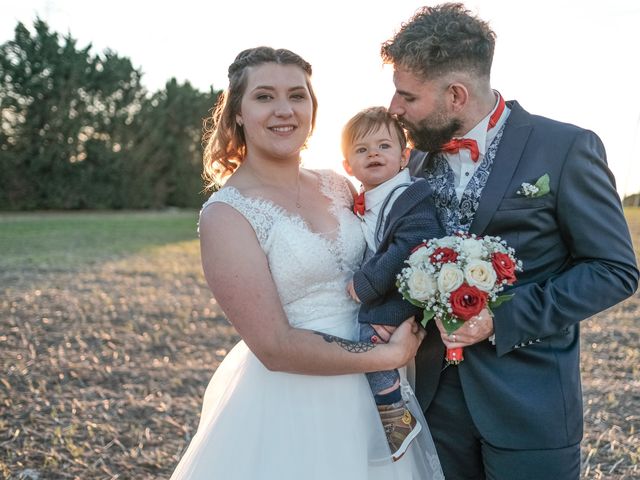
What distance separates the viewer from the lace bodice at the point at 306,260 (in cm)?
300

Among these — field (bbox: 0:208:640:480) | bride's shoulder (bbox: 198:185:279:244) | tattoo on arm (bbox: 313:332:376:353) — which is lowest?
field (bbox: 0:208:640:480)

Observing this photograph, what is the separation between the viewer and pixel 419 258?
2.73 meters

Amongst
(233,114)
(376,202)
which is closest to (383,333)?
(376,202)

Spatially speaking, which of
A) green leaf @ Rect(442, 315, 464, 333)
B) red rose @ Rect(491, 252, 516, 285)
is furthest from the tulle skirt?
red rose @ Rect(491, 252, 516, 285)

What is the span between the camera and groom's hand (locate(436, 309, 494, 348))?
9.00 ft

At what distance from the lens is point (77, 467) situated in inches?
193

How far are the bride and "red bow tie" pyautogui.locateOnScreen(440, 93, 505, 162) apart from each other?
2.01 feet

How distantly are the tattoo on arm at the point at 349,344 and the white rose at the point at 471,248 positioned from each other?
61 centimetres

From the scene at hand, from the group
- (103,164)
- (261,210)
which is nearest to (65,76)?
(103,164)

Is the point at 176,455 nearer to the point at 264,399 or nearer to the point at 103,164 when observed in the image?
the point at 264,399

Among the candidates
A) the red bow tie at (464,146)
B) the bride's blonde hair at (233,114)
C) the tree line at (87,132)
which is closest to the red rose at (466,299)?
the red bow tie at (464,146)

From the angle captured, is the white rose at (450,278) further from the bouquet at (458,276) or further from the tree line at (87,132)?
the tree line at (87,132)

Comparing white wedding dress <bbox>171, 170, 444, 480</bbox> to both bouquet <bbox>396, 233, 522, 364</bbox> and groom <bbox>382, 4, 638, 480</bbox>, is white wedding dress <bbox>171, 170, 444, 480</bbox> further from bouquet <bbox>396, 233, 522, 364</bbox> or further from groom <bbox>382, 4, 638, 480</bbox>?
bouquet <bbox>396, 233, 522, 364</bbox>

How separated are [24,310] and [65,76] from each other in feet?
87.1
